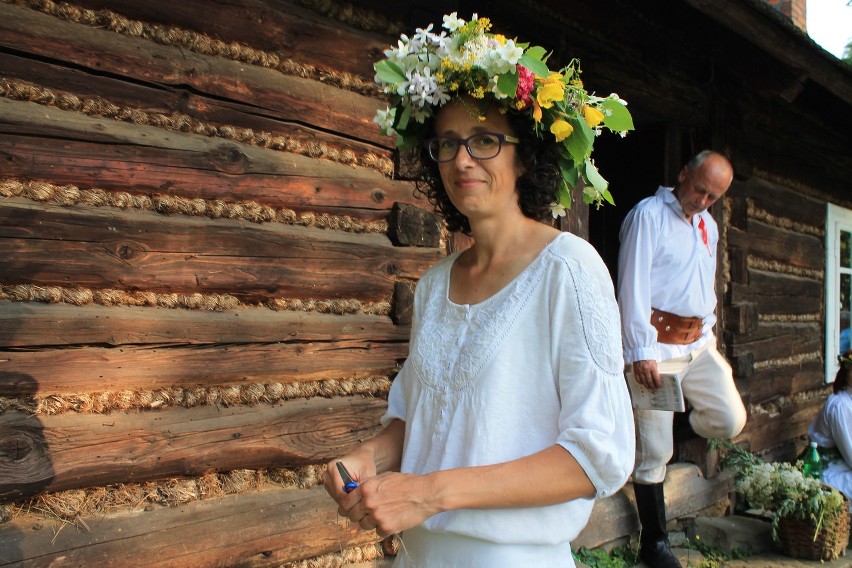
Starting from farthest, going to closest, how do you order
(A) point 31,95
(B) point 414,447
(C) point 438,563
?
1. (A) point 31,95
2. (B) point 414,447
3. (C) point 438,563

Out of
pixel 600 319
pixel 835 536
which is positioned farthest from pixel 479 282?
pixel 835 536

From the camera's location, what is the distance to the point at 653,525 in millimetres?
4277

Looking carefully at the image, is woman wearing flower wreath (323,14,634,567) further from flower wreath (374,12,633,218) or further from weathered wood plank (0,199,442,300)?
weathered wood plank (0,199,442,300)

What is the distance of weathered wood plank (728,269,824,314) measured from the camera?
5965 millimetres

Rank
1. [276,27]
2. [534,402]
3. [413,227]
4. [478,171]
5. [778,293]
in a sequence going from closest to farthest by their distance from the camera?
1. [534,402]
2. [478,171]
3. [276,27]
4. [413,227]
5. [778,293]

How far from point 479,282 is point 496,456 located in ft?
1.28

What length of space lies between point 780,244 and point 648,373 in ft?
11.0

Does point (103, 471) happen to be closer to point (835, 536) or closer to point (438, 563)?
point (438, 563)

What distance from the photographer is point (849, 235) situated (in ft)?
26.9

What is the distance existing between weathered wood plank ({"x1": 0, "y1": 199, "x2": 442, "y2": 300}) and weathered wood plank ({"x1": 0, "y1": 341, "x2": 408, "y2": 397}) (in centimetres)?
22

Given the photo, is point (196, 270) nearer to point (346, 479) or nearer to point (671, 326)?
point (346, 479)

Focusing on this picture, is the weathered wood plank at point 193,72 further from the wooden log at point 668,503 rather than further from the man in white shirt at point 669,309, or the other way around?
the wooden log at point 668,503

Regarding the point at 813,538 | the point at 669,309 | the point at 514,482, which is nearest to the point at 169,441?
the point at 514,482

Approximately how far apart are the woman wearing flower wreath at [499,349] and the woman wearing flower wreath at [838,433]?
4.52 meters
